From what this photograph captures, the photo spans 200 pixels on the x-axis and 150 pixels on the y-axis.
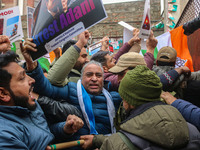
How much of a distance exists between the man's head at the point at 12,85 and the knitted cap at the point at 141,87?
0.76m

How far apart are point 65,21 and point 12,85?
68 cm

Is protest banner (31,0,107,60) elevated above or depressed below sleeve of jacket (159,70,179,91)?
above

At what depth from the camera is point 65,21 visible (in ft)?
5.51

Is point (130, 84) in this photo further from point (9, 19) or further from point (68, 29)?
point (9, 19)

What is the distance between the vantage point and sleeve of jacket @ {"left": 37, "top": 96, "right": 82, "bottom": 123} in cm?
186

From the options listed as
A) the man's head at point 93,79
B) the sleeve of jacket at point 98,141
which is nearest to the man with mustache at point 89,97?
the man's head at point 93,79

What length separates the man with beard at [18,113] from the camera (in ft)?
4.06

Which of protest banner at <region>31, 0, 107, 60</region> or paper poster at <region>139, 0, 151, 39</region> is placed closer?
protest banner at <region>31, 0, 107, 60</region>

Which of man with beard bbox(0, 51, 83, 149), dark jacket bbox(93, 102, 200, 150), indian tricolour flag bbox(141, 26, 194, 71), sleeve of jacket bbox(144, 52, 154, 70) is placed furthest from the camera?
indian tricolour flag bbox(141, 26, 194, 71)

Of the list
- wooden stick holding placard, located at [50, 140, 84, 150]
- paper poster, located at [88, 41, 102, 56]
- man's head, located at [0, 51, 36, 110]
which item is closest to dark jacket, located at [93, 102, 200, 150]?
wooden stick holding placard, located at [50, 140, 84, 150]

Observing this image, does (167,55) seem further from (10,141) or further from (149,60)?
(10,141)

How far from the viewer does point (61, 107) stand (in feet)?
6.24

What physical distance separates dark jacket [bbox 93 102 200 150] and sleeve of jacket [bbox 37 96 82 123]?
0.74 meters

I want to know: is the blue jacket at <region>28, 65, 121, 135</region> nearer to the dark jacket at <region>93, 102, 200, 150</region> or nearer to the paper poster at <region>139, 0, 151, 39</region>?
the dark jacket at <region>93, 102, 200, 150</region>
